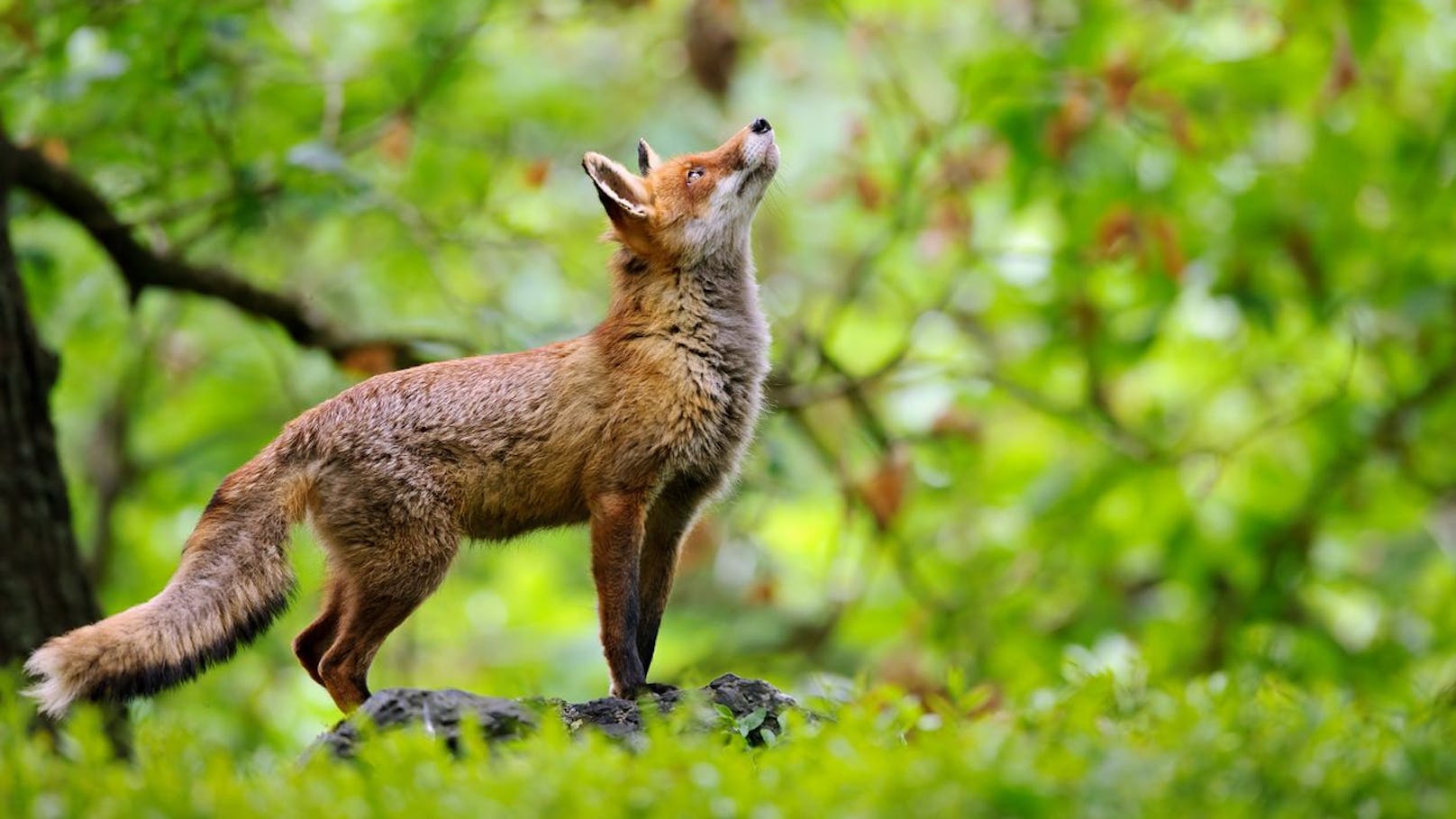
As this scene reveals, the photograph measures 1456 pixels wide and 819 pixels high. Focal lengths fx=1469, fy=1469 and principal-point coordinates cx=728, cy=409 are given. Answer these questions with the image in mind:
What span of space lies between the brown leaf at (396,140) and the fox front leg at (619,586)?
388 cm

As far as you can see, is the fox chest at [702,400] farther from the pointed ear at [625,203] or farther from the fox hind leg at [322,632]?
the fox hind leg at [322,632]

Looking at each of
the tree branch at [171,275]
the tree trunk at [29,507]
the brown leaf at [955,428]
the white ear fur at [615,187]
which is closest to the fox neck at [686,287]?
the white ear fur at [615,187]

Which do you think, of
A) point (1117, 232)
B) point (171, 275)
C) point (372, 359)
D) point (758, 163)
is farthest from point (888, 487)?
point (171, 275)

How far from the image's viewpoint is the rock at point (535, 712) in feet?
15.0

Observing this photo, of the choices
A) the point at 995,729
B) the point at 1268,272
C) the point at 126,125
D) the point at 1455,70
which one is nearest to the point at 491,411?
the point at 995,729

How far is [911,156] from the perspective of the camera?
995 centimetres

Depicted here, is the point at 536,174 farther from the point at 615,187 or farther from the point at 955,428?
the point at 955,428

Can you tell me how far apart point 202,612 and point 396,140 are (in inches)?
167

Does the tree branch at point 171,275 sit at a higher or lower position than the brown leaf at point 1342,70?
higher

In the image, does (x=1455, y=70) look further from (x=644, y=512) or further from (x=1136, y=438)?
(x=644, y=512)

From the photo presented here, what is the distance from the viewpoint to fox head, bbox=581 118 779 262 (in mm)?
6602

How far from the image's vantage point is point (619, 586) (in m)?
5.68

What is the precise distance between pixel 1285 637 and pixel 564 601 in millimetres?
6868

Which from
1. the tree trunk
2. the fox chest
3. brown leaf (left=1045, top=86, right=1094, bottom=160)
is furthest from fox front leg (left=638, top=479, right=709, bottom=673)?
brown leaf (left=1045, top=86, right=1094, bottom=160)
